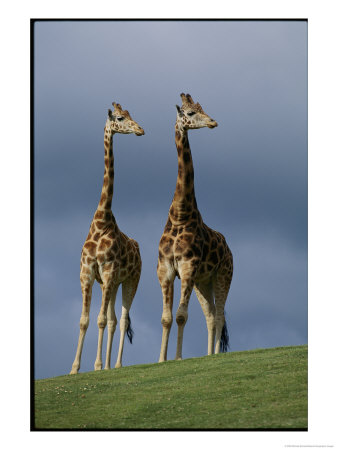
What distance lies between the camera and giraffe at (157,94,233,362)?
46.6ft

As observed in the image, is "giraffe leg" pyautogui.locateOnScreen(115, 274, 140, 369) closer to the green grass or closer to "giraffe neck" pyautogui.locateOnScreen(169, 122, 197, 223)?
the green grass

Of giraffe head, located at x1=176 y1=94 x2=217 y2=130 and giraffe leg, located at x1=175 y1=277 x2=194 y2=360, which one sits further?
giraffe head, located at x1=176 y1=94 x2=217 y2=130

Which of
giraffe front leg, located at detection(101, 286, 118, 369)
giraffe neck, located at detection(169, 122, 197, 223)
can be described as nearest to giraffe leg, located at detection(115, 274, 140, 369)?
giraffe front leg, located at detection(101, 286, 118, 369)

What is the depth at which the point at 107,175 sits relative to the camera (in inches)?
595

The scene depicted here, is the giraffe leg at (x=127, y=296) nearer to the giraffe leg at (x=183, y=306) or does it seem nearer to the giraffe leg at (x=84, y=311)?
the giraffe leg at (x=84, y=311)

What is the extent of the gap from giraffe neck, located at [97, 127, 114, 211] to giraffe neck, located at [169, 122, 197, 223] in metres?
1.23

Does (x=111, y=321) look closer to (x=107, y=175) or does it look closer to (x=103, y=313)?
(x=103, y=313)

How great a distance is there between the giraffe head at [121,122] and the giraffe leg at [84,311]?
2.61 m
